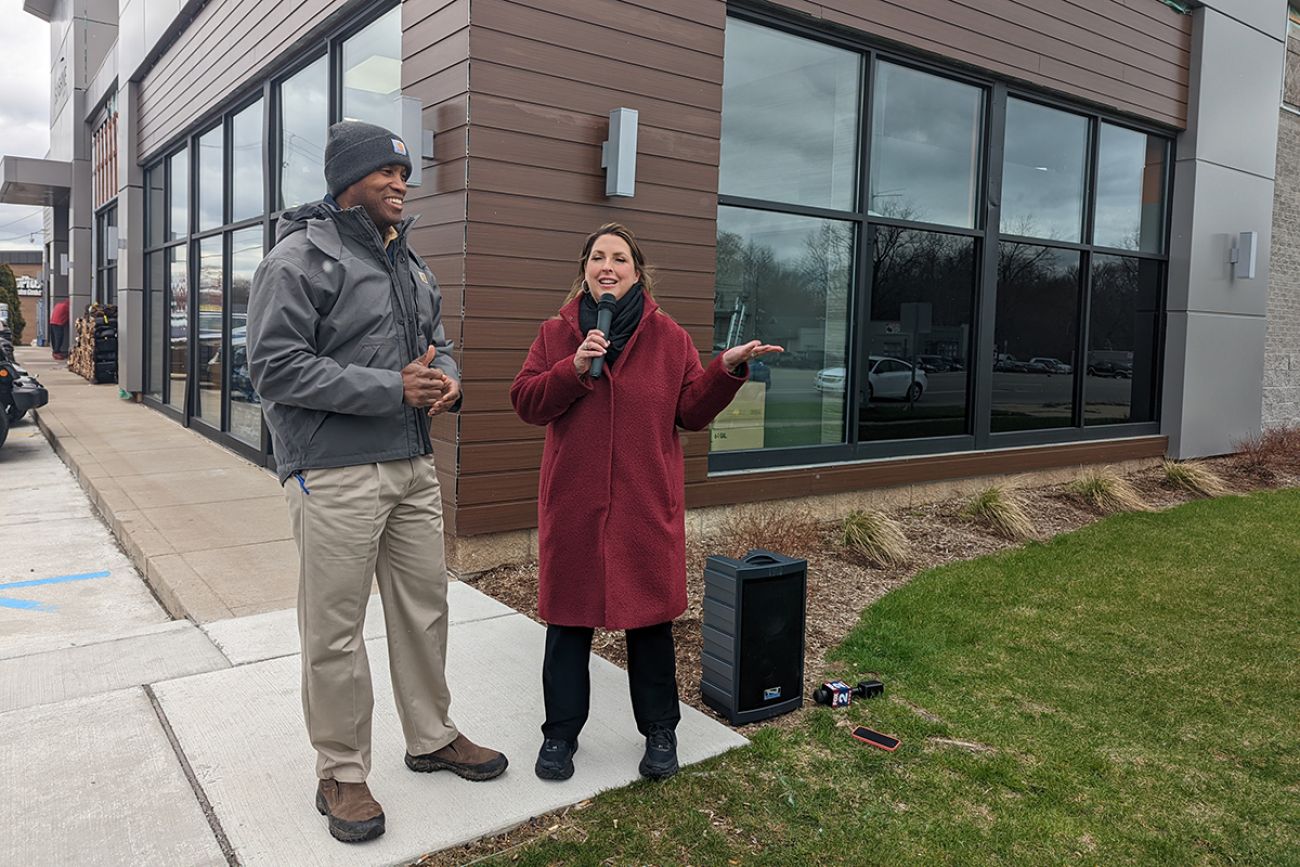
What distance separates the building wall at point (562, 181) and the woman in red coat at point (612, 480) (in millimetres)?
2246

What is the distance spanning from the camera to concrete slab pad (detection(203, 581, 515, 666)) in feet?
13.6

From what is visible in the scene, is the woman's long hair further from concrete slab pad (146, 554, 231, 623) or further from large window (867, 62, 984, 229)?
large window (867, 62, 984, 229)

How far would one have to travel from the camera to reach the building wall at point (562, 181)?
5.21 metres

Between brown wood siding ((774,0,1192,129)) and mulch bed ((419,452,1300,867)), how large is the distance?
3623mm

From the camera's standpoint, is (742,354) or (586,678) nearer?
(742,354)

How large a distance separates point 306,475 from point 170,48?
11.3 m

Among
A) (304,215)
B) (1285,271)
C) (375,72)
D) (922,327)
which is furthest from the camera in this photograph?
(1285,271)

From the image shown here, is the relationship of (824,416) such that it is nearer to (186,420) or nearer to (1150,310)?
(1150,310)

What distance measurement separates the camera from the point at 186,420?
10977 millimetres

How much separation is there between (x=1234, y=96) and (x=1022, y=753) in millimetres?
9868

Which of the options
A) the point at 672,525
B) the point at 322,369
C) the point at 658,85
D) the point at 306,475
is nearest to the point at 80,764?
the point at 306,475

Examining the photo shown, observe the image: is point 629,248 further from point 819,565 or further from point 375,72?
point 375,72

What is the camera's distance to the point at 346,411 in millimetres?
2564

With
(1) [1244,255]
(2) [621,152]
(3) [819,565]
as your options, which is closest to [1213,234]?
(1) [1244,255]
